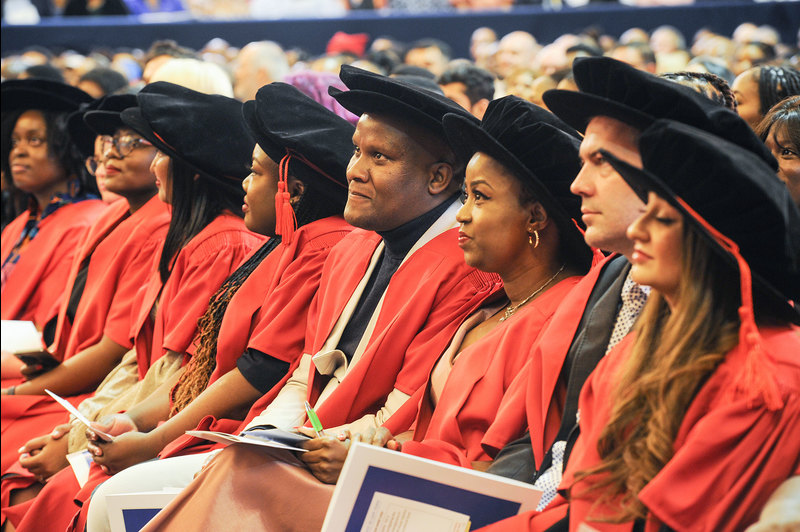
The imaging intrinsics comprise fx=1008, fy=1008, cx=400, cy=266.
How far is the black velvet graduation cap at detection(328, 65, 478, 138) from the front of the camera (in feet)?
A: 9.80

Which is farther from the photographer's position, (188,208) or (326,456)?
(188,208)

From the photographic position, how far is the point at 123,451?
11.0ft

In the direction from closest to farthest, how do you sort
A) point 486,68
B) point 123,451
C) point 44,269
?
point 123,451, point 44,269, point 486,68

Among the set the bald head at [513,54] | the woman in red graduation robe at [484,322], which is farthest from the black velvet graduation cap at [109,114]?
the bald head at [513,54]

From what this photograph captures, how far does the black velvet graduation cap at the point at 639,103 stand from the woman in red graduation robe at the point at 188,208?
193 centimetres

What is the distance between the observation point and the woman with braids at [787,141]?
2715mm

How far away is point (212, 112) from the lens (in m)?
3.96

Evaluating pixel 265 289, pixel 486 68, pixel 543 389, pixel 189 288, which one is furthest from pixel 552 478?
pixel 486 68

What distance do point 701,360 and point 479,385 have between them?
0.84m

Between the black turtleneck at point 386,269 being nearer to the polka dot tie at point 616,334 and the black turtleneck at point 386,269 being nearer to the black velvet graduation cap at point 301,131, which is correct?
the black velvet graduation cap at point 301,131

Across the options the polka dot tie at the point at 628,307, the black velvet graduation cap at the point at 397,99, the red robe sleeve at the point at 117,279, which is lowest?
the red robe sleeve at the point at 117,279

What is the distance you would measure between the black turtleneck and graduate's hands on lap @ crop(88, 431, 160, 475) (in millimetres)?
798

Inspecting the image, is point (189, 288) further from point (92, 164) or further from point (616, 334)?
point (616, 334)

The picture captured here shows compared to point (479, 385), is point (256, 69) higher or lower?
higher
